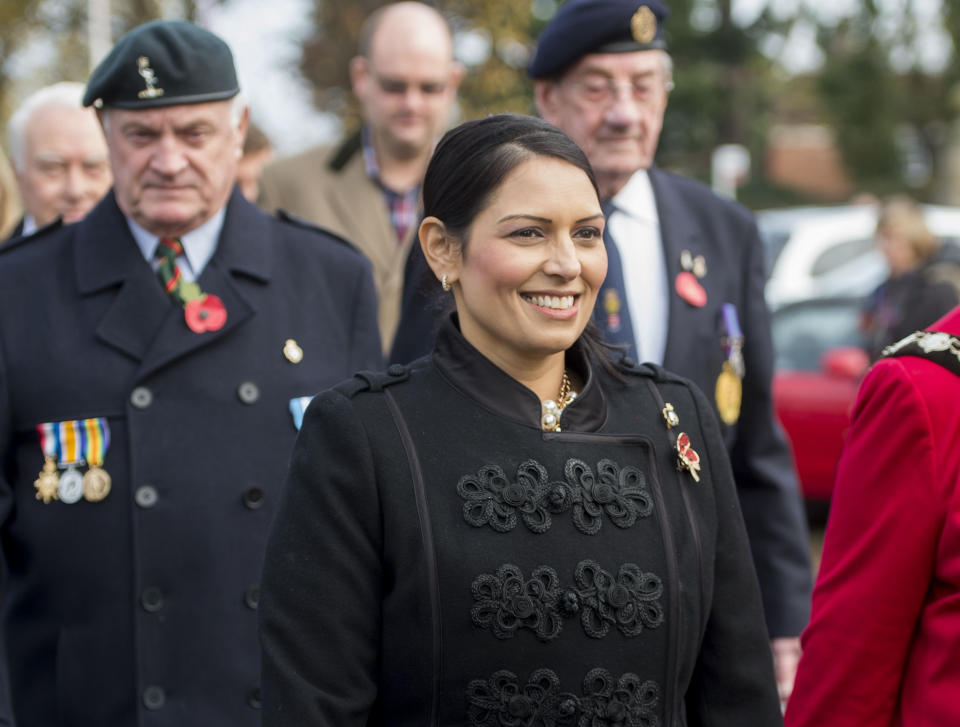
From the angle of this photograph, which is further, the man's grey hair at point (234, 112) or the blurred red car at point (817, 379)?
the blurred red car at point (817, 379)

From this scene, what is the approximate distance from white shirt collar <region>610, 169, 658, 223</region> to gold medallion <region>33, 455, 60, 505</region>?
156cm

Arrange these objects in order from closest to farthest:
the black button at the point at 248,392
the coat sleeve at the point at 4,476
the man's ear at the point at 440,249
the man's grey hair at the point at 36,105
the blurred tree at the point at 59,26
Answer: the man's ear at the point at 440,249
the coat sleeve at the point at 4,476
the black button at the point at 248,392
the man's grey hair at the point at 36,105
the blurred tree at the point at 59,26

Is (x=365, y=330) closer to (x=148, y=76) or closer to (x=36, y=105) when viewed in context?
(x=148, y=76)

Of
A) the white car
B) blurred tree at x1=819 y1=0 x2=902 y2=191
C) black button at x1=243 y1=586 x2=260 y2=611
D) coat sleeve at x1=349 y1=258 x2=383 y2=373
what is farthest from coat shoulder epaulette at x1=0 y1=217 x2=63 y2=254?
blurred tree at x1=819 y1=0 x2=902 y2=191

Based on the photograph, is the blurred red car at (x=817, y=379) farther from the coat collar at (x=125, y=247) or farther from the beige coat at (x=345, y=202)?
the coat collar at (x=125, y=247)

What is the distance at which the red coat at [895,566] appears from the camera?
2.50 metres

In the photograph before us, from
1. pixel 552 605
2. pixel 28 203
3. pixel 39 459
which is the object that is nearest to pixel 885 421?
pixel 552 605

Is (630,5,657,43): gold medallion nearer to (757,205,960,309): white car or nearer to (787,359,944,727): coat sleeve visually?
(787,359,944,727): coat sleeve

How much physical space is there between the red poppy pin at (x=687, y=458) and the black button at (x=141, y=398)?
1.28m

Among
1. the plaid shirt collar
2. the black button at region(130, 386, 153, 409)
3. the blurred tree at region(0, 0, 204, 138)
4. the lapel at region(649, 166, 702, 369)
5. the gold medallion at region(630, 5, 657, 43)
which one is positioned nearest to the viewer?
the black button at region(130, 386, 153, 409)

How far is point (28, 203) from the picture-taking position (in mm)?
5273

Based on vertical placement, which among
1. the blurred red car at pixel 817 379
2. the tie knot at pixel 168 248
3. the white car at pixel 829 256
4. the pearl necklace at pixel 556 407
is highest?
the tie knot at pixel 168 248

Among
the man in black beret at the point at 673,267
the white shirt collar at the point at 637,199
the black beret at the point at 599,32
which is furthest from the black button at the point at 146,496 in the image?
the black beret at the point at 599,32

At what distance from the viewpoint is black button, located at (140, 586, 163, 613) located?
125 inches
